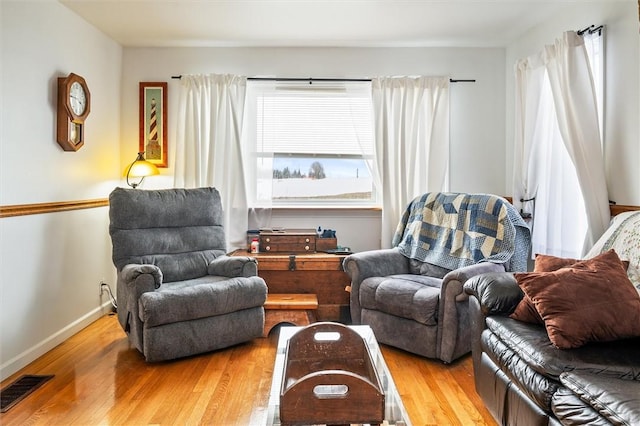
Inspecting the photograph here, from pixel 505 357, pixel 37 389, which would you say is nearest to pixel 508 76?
pixel 505 357

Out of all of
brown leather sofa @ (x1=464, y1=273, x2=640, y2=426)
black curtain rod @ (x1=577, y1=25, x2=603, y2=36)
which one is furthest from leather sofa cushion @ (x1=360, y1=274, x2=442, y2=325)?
black curtain rod @ (x1=577, y1=25, x2=603, y2=36)

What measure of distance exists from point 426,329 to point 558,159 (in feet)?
5.15

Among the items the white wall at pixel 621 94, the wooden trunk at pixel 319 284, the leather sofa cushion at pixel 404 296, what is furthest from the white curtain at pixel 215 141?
the white wall at pixel 621 94

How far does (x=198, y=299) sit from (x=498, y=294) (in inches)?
70.2

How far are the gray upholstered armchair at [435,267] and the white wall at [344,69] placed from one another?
1.06m

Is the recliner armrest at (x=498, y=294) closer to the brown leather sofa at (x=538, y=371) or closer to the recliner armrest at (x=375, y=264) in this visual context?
the brown leather sofa at (x=538, y=371)

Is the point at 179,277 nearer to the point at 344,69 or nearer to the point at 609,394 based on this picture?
the point at 344,69

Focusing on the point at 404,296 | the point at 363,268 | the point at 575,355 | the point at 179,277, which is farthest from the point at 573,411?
the point at 179,277

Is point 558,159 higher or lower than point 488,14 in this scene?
lower

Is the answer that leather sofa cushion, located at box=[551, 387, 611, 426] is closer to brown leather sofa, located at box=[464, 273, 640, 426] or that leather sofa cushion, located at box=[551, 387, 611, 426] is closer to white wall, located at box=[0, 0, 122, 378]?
brown leather sofa, located at box=[464, 273, 640, 426]

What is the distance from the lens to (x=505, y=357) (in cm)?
188

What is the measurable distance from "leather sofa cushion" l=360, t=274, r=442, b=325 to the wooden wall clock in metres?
2.34

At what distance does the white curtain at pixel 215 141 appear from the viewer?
3939mm

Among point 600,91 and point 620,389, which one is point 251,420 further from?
point 600,91
